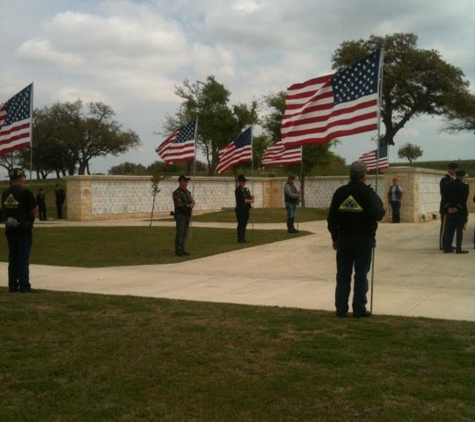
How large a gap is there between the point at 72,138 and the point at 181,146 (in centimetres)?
4717

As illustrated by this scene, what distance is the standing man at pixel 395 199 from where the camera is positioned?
2675 cm

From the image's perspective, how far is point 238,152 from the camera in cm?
2203

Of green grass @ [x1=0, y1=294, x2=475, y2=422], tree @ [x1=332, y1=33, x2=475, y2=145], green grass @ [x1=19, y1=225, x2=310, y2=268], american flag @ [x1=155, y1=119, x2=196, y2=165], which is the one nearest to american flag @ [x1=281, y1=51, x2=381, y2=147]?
green grass @ [x1=0, y1=294, x2=475, y2=422]

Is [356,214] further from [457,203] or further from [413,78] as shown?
[413,78]

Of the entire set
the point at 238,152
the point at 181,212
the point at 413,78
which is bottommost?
the point at 181,212

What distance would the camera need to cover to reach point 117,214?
107ft

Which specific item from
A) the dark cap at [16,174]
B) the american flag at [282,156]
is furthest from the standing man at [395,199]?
the dark cap at [16,174]

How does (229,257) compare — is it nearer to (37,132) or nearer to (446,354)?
(446,354)

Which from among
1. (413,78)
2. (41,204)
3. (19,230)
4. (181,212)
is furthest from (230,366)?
(413,78)

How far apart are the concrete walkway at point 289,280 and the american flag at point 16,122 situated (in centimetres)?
499

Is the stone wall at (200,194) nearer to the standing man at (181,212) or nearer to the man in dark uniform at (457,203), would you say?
the standing man at (181,212)

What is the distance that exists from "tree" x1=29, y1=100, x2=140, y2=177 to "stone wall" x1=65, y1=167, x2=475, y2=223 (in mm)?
29199

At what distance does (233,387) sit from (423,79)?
57755 millimetres

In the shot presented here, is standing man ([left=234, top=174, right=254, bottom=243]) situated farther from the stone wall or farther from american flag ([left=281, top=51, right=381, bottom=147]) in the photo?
the stone wall
